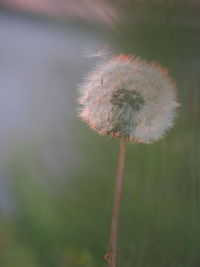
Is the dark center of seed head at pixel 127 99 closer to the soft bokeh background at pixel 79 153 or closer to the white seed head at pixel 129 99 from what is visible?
the white seed head at pixel 129 99

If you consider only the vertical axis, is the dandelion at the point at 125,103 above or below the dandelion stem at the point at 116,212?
above

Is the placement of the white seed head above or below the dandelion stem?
above

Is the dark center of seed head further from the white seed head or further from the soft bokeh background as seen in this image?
the soft bokeh background

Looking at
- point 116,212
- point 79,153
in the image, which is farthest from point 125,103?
point 116,212

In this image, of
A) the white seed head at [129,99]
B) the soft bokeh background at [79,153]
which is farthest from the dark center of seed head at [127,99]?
the soft bokeh background at [79,153]

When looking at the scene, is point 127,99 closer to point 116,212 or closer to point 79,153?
point 79,153

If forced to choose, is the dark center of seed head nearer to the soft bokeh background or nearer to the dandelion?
the dandelion

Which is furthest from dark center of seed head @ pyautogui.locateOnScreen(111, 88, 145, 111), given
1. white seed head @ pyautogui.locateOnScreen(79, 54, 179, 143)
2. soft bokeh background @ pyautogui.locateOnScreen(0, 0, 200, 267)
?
soft bokeh background @ pyautogui.locateOnScreen(0, 0, 200, 267)
